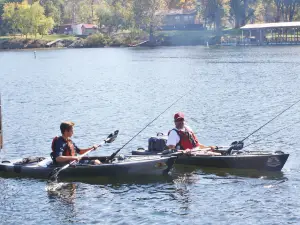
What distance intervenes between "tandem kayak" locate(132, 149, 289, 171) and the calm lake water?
30cm

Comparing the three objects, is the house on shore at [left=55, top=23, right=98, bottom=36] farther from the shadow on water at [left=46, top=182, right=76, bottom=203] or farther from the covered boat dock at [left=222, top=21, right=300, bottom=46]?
the shadow on water at [left=46, top=182, right=76, bottom=203]

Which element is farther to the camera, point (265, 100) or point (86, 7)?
point (86, 7)

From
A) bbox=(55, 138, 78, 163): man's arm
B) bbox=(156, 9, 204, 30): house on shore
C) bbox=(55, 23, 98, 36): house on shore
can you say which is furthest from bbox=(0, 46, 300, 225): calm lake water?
bbox=(55, 23, 98, 36): house on shore

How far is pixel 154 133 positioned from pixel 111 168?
33.4 ft

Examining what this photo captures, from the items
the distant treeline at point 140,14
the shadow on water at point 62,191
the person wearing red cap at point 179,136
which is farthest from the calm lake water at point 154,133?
the distant treeline at point 140,14

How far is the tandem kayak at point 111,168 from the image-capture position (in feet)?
70.7

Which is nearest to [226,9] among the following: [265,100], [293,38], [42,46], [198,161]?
[293,38]

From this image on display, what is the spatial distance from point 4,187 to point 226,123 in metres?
16.0

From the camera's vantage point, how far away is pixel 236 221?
57.6 feet

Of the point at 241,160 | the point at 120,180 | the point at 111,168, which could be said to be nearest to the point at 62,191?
the point at 111,168

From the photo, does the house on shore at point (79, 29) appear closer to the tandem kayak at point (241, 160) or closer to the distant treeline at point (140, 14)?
the distant treeline at point (140, 14)

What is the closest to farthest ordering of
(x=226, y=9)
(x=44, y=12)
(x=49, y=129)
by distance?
(x=49, y=129)
(x=226, y=9)
(x=44, y=12)

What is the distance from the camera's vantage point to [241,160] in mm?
22375

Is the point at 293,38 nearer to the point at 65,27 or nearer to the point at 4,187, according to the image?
the point at 65,27
